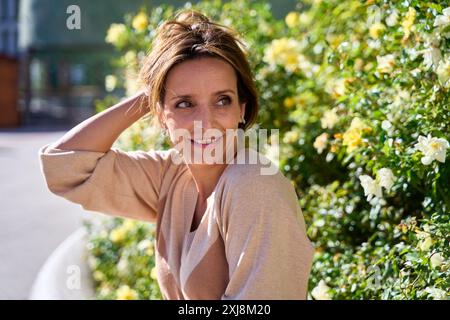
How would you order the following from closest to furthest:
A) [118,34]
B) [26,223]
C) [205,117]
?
[205,117] < [118,34] < [26,223]

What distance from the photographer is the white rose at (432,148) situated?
1759 millimetres

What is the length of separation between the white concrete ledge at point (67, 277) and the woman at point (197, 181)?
150 cm

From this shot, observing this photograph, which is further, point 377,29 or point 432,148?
point 377,29

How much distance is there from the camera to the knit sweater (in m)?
1.41

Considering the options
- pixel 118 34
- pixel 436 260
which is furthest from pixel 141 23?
pixel 436 260

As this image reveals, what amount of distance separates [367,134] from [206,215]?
80 centimetres

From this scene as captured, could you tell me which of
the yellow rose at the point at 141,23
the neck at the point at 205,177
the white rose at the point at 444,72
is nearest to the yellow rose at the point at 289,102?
the yellow rose at the point at 141,23

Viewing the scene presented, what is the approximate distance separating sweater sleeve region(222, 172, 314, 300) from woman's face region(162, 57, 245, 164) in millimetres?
199

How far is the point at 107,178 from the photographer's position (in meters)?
1.83

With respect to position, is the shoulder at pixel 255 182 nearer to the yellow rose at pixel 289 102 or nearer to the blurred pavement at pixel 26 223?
the yellow rose at pixel 289 102

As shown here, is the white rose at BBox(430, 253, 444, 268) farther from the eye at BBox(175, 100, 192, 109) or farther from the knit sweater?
the eye at BBox(175, 100, 192, 109)

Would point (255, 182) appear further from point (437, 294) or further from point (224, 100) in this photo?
point (437, 294)

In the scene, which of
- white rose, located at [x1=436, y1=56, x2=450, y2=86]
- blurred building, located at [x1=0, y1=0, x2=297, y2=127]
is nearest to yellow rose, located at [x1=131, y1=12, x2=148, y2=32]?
white rose, located at [x1=436, y1=56, x2=450, y2=86]

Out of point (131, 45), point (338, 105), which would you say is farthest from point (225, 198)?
point (131, 45)
